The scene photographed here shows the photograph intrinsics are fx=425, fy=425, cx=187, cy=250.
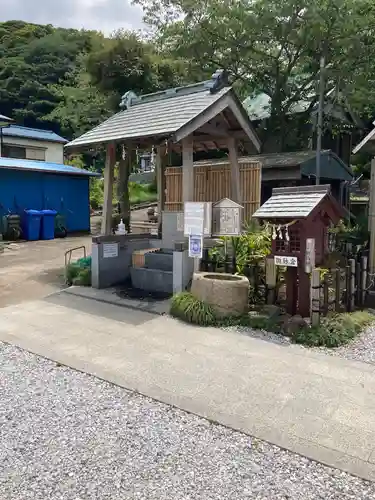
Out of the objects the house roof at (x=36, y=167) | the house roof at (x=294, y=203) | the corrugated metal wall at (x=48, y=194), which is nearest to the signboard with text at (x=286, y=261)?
the house roof at (x=294, y=203)

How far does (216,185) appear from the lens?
9.18m

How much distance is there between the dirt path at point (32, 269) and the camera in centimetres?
827

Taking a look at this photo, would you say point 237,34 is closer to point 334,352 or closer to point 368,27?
point 368,27

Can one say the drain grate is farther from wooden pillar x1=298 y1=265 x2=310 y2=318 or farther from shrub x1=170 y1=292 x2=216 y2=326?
wooden pillar x1=298 y1=265 x2=310 y2=318

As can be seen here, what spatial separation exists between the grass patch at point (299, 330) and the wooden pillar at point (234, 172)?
115 inches

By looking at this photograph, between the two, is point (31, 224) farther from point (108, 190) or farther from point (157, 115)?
point (157, 115)

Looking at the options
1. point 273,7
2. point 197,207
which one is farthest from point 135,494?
point 273,7

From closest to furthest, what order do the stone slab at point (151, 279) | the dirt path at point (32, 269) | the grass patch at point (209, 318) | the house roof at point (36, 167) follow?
1. the grass patch at point (209, 318)
2. the stone slab at point (151, 279)
3. the dirt path at point (32, 269)
4. the house roof at point (36, 167)

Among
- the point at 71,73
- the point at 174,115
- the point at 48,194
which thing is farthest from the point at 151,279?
the point at 71,73

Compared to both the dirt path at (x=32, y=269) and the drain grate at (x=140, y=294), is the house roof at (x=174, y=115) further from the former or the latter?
the dirt path at (x=32, y=269)

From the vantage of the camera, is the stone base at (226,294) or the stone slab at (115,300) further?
the stone slab at (115,300)

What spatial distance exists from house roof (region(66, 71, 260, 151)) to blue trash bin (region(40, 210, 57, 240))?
309 inches

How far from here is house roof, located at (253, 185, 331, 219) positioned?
19.4 feet

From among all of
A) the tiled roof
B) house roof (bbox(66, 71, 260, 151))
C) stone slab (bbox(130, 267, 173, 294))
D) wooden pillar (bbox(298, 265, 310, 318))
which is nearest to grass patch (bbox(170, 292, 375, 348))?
wooden pillar (bbox(298, 265, 310, 318))
